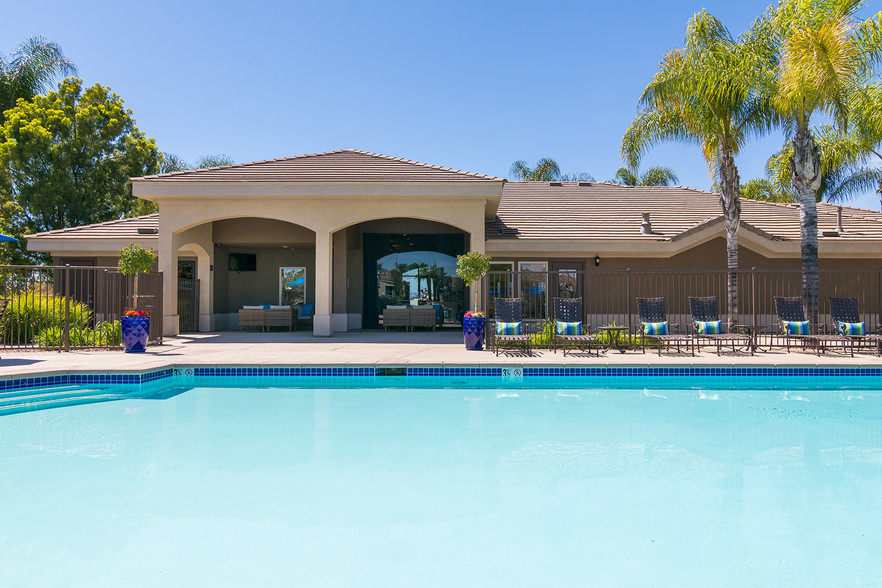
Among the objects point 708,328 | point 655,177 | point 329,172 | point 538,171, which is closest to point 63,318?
point 329,172

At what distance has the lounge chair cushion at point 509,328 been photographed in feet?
37.7

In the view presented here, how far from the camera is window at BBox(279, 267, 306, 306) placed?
19.9 metres

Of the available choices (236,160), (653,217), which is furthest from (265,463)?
(236,160)

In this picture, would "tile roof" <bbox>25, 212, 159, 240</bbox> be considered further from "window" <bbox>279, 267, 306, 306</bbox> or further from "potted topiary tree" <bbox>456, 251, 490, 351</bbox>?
"potted topiary tree" <bbox>456, 251, 490, 351</bbox>

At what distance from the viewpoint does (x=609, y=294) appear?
1667 cm

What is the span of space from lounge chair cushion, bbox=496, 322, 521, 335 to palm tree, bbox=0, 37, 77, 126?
2440cm

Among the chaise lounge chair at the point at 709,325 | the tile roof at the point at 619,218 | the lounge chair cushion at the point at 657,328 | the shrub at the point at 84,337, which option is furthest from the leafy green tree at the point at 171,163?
the chaise lounge chair at the point at 709,325

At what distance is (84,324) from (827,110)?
18519 millimetres

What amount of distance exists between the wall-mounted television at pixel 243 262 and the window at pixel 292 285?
3.45 feet

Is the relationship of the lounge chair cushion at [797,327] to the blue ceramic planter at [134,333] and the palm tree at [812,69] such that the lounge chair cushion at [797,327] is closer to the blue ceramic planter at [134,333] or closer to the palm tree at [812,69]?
the palm tree at [812,69]

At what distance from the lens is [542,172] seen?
35.3m

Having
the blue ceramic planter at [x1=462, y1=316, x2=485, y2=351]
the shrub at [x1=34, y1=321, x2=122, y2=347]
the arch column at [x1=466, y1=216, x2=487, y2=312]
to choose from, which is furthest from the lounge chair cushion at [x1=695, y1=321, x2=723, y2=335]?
the shrub at [x1=34, y1=321, x2=122, y2=347]

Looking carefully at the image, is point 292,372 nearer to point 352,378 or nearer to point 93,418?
point 352,378

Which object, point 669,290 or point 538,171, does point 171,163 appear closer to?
point 538,171
